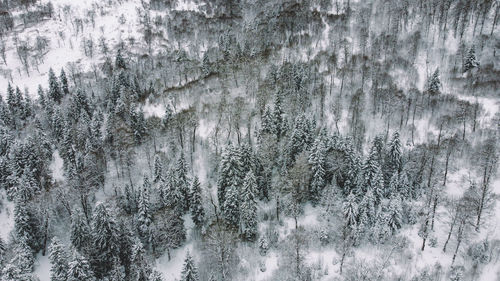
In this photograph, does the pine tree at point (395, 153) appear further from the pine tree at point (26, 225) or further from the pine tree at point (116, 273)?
the pine tree at point (26, 225)

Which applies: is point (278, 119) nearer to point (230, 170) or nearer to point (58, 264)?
point (230, 170)

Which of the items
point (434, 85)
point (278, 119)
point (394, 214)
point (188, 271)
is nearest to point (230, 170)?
point (188, 271)

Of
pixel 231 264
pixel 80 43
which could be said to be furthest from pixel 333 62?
pixel 80 43

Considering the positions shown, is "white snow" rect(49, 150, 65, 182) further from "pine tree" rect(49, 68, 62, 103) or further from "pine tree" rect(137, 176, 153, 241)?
"pine tree" rect(49, 68, 62, 103)

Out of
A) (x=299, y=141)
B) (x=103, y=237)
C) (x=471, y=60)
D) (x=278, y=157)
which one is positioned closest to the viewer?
(x=103, y=237)

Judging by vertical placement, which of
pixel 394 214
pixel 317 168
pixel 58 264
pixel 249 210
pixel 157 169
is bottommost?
pixel 58 264

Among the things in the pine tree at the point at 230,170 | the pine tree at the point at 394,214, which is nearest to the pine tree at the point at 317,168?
the pine tree at the point at 394,214

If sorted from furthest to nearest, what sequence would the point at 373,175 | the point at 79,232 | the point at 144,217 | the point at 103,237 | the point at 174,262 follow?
the point at 373,175 < the point at 174,262 < the point at 144,217 < the point at 79,232 < the point at 103,237

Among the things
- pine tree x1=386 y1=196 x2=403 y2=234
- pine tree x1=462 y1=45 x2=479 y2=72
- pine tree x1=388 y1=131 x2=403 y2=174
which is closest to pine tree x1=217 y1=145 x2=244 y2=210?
pine tree x1=386 y1=196 x2=403 y2=234
